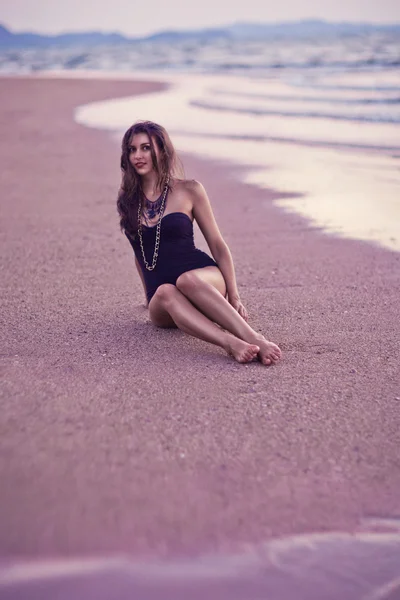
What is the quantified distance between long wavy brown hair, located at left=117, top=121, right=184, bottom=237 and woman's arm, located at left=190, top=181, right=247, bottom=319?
18 cm

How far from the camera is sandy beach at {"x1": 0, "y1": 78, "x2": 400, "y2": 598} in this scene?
2.37 meters

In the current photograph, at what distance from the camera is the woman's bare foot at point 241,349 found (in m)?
3.62

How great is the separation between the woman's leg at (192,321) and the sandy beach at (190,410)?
93mm

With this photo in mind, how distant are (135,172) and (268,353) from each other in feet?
4.66

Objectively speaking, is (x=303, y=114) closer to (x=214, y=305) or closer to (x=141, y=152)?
(x=141, y=152)

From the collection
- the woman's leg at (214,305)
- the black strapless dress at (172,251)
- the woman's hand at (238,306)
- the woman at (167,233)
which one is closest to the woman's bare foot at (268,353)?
the woman's leg at (214,305)

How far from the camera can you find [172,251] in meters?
4.13

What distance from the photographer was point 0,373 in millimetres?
3461

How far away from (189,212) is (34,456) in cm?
203

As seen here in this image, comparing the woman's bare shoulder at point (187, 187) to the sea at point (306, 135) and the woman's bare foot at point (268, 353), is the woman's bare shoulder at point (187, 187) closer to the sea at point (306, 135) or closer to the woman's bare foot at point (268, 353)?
the woman's bare foot at point (268, 353)

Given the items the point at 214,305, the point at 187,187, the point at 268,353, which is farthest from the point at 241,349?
the point at 187,187

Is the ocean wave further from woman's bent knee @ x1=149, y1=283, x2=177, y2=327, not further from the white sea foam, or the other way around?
woman's bent knee @ x1=149, y1=283, x2=177, y2=327

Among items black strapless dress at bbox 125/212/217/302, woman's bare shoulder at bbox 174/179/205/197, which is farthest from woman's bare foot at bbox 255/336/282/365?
woman's bare shoulder at bbox 174/179/205/197

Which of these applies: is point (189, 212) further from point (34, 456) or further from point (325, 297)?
point (34, 456)
